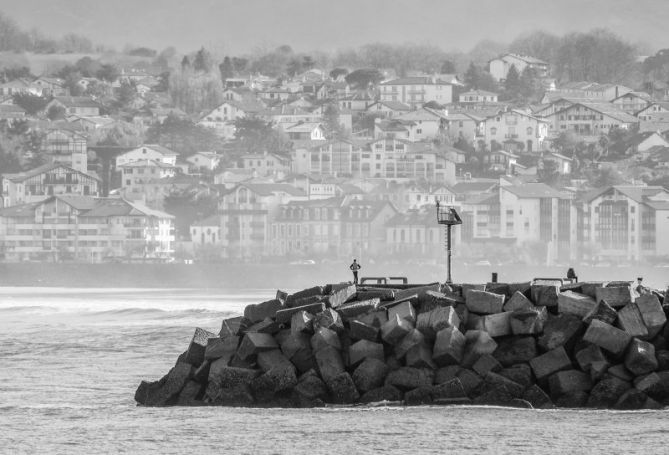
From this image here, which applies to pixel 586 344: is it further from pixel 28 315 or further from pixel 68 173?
pixel 68 173

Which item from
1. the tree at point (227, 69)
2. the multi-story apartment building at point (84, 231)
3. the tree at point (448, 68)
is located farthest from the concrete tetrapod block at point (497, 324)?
the tree at point (448, 68)

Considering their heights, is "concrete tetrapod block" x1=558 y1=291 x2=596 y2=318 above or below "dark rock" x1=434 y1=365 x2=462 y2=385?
above

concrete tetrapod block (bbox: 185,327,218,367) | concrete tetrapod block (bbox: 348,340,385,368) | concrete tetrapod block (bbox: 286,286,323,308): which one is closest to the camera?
concrete tetrapod block (bbox: 348,340,385,368)

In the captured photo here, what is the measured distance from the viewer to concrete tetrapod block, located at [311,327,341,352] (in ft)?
59.5

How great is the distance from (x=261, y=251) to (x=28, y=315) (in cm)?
5604

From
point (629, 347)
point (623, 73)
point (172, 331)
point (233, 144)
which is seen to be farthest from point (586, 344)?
point (623, 73)

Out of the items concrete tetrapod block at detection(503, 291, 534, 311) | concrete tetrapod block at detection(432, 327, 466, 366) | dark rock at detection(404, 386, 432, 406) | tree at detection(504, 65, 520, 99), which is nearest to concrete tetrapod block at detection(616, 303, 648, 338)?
concrete tetrapod block at detection(503, 291, 534, 311)

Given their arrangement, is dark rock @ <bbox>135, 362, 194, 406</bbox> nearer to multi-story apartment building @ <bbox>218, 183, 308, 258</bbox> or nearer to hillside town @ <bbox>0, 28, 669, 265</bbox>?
hillside town @ <bbox>0, 28, 669, 265</bbox>

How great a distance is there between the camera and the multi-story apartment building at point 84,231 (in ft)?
301

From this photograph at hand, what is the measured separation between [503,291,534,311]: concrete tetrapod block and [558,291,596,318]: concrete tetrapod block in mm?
273

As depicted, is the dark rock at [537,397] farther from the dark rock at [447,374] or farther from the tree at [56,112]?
the tree at [56,112]

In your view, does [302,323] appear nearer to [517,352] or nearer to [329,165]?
[517,352]

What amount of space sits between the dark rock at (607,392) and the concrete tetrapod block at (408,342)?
159 centimetres

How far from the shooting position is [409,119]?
392 feet
